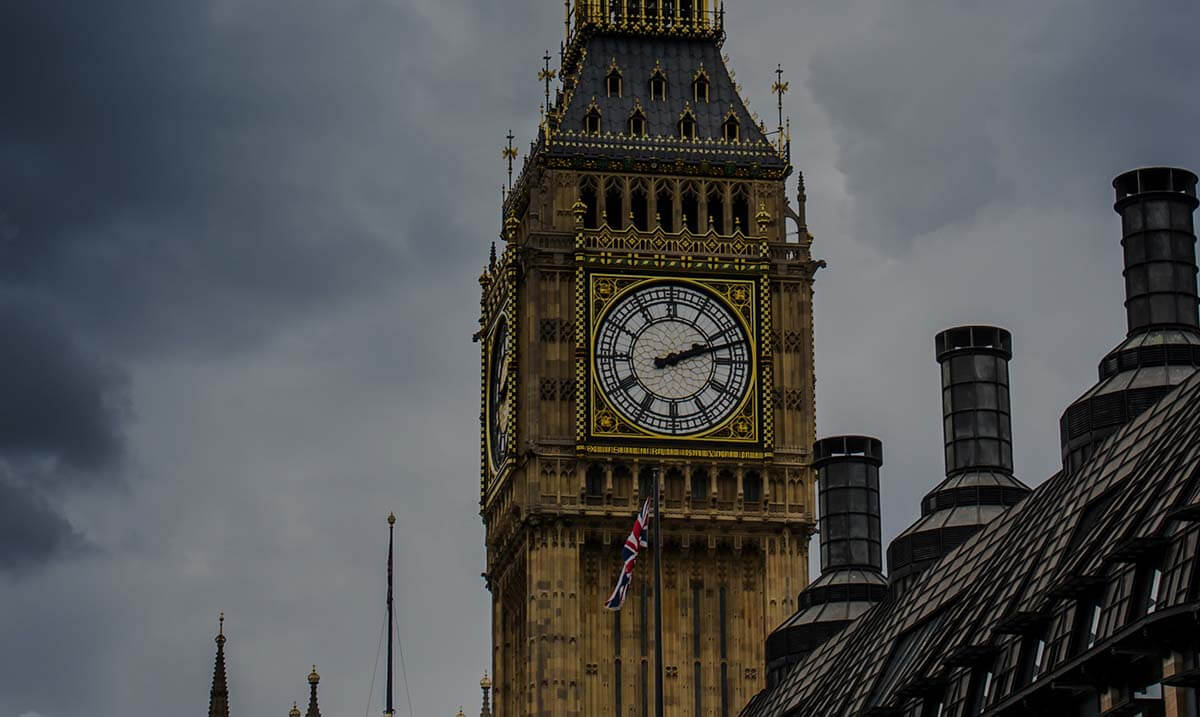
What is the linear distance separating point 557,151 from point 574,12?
371 inches

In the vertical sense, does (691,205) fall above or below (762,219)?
above

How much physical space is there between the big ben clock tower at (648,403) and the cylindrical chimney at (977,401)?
63.7ft

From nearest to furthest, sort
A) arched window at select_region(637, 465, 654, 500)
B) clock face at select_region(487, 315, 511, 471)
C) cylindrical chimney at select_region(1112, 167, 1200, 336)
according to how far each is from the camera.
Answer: cylindrical chimney at select_region(1112, 167, 1200, 336)
arched window at select_region(637, 465, 654, 500)
clock face at select_region(487, 315, 511, 471)

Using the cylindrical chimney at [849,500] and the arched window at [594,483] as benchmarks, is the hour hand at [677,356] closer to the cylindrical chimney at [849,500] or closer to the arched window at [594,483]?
the arched window at [594,483]

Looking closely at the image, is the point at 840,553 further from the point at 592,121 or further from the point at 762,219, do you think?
the point at 592,121

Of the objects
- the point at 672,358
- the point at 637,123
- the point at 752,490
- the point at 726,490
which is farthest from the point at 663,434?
the point at 637,123

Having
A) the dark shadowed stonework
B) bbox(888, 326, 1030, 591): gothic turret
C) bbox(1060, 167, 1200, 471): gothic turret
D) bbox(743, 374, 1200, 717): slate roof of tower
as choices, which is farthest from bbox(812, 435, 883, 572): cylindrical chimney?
bbox(1060, 167, 1200, 471): gothic turret

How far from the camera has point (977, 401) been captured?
10688cm

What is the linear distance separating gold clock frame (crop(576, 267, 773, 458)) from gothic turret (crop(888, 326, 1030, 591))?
19.4 m

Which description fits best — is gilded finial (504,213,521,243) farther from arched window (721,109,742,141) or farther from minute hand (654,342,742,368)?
arched window (721,109,742,141)

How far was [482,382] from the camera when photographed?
13662 cm

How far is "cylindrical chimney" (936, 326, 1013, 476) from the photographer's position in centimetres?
10669

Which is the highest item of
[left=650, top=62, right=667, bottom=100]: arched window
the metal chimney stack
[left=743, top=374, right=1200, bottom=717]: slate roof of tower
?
[left=650, top=62, right=667, bottom=100]: arched window

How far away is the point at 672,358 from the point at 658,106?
11.2 meters
